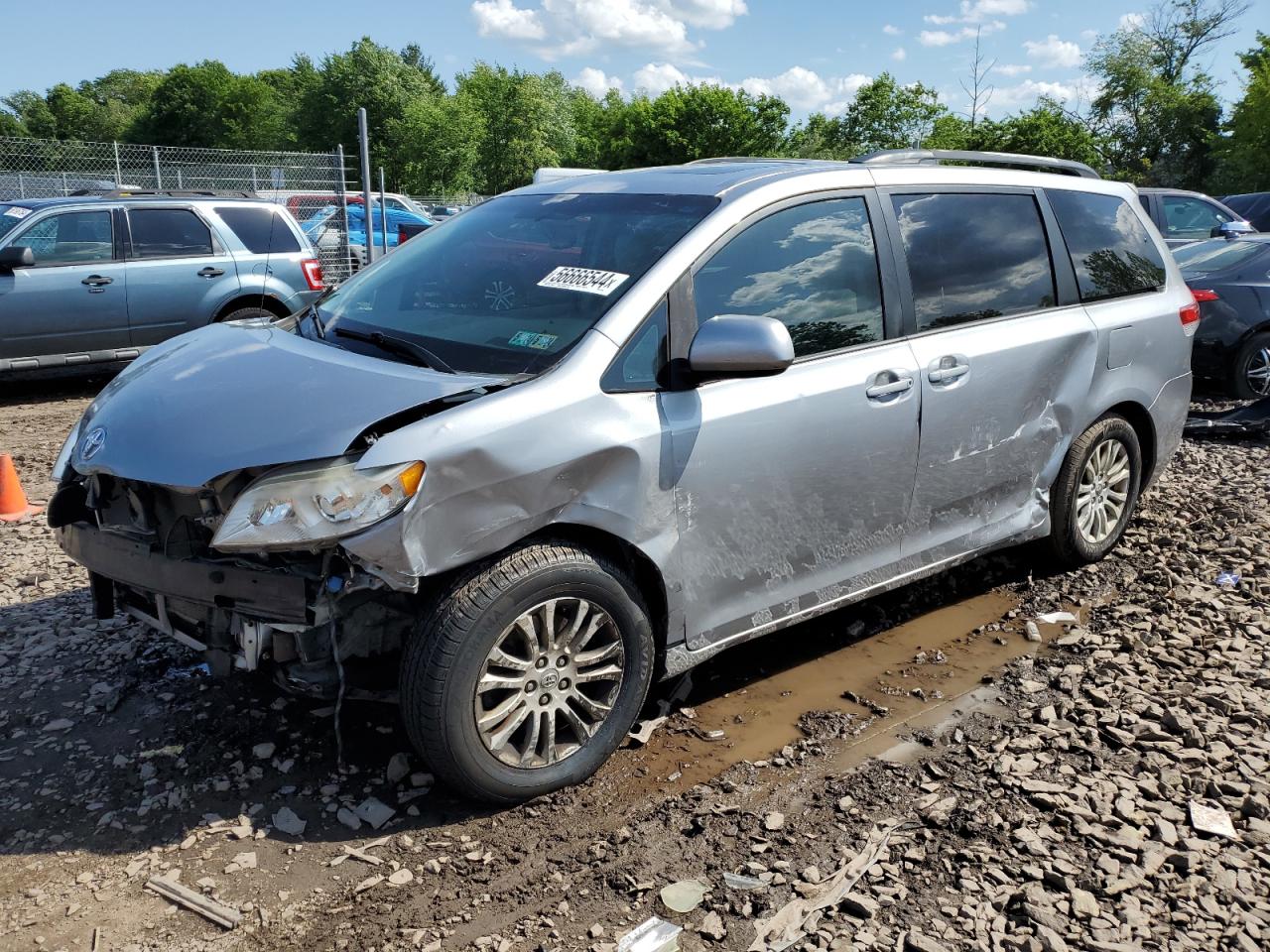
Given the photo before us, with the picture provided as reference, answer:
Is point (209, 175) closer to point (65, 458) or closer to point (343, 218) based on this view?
point (343, 218)

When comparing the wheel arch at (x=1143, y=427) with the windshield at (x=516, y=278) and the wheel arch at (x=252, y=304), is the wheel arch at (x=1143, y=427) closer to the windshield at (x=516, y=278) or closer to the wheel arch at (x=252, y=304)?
the windshield at (x=516, y=278)

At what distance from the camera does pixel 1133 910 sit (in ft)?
9.07

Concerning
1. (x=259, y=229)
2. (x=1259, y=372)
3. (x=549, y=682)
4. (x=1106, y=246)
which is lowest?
(x=549, y=682)

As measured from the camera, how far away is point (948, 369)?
13.4 ft

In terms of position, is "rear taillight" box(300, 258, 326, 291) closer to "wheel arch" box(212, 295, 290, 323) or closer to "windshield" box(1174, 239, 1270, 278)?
"wheel arch" box(212, 295, 290, 323)

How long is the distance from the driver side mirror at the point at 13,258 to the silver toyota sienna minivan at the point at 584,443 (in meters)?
6.40

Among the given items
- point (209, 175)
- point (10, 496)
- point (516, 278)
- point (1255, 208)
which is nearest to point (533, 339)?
point (516, 278)

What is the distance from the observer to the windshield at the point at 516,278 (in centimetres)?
342

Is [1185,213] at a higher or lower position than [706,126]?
lower

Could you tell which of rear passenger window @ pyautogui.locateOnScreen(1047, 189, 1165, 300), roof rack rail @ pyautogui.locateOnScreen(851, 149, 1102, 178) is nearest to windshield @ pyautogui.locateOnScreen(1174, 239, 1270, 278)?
rear passenger window @ pyautogui.locateOnScreen(1047, 189, 1165, 300)

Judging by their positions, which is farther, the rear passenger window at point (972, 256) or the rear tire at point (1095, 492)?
the rear tire at point (1095, 492)

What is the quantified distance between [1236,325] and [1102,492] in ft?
18.2

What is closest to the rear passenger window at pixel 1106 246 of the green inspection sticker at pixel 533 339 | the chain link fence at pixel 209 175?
the green inspection sticker at pixel 533 339

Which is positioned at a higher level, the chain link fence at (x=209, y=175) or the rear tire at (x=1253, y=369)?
the chain link fence at (x=209, y=175)
